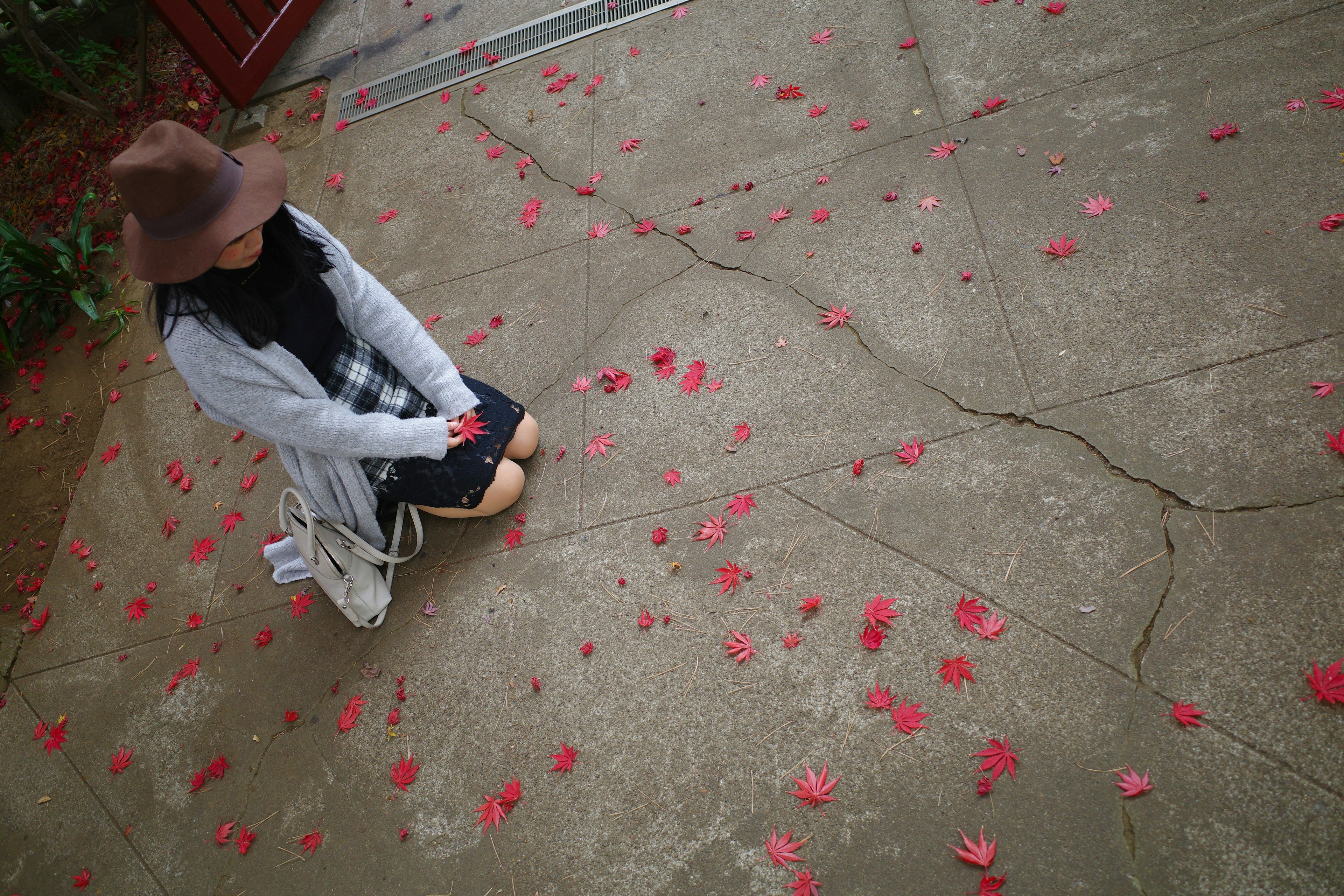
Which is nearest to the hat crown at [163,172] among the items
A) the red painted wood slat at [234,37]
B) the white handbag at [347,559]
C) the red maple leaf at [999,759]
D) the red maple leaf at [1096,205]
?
the white handbag at [347,559]

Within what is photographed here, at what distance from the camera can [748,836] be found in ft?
6.35

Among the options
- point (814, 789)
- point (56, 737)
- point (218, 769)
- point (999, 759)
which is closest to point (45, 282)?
point (56, 737)

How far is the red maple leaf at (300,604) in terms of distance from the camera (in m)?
2.73

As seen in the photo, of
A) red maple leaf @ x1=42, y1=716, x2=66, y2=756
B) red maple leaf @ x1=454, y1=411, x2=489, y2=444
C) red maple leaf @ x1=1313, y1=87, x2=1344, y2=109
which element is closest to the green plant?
red maple leaf @ x1=42, y1=716, x2=66, y2=756

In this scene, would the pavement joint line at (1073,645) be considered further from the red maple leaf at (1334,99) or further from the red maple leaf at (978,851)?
the red maple leaf at (1334,99)

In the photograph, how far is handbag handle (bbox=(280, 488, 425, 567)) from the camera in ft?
7.50

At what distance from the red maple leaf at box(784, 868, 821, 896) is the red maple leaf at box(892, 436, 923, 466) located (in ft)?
3.99

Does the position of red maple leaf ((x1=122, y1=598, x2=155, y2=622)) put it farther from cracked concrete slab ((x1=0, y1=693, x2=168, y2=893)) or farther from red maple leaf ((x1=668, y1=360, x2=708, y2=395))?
red maple leaf ((x1=668, y1=360, x2=708, y2=395))

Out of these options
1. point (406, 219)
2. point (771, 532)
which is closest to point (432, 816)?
point (771, 532)

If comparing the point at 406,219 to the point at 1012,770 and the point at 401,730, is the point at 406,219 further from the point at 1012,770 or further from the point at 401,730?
the point at 1012,770

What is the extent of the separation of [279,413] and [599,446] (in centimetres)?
107

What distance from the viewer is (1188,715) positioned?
1.77 meters

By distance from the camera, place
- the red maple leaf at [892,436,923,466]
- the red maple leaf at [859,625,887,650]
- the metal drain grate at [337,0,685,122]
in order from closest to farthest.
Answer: the red maple leaf at [859,625,887,650] → the red maple leaf at [892,436,923,466] → the metal drain grate at [337,0,685,122]

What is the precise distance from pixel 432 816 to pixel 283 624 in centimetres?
101
